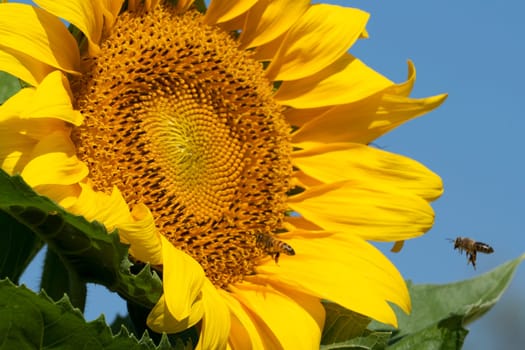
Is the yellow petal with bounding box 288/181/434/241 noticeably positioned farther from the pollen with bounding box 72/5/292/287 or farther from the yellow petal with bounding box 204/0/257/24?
the yellow petal with bounding box 204/0/257/24

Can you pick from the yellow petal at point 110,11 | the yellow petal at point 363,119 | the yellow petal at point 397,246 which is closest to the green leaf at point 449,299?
the yellow petal at point 397,246

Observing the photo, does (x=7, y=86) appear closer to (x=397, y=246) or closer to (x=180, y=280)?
(x=180, y=280)

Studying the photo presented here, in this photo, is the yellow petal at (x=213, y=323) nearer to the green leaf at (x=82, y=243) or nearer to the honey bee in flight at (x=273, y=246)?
the green leaf at (x=82, y=243)

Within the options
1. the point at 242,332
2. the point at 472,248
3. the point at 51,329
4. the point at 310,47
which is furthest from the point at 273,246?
the point at 472,248

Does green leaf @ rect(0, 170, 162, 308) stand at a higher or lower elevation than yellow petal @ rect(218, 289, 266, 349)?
higher

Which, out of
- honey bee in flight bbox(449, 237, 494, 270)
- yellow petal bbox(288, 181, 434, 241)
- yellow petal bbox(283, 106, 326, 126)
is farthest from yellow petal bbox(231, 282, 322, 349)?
honey bee in flight bbox(449, 237, 494, 270)
